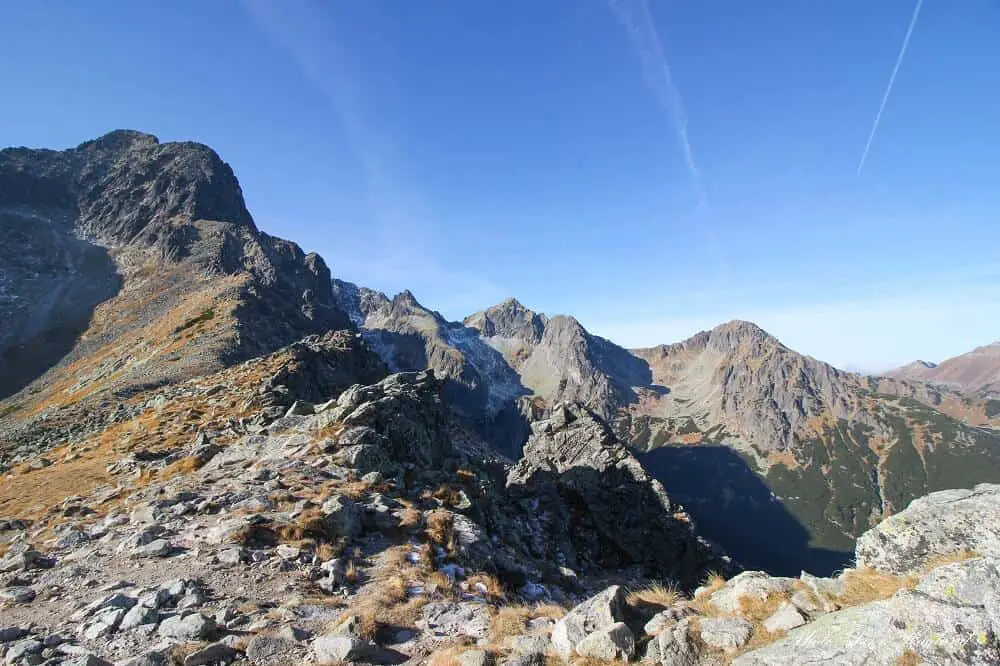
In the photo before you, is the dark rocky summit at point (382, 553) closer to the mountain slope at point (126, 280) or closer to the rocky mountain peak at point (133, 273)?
the mountain slope at point (126, 280)

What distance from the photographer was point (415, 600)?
1288cm

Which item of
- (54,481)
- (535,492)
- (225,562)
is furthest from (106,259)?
(225,562)

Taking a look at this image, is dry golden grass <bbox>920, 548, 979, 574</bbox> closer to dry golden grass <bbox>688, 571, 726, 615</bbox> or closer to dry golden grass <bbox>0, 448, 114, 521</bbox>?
dry golden grass <bbox>688, 571, 726, 615</bbox>

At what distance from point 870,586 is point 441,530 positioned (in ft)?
41.7

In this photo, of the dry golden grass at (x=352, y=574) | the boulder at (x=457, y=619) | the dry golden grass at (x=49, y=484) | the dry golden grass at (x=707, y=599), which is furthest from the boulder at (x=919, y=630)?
the dry golden grass at (x=49, y=484)

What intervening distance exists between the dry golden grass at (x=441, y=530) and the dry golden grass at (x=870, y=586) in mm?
11410

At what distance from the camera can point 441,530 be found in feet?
58.1

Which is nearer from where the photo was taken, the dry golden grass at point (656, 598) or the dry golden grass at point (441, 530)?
the dry golden grass at point (656, 598)

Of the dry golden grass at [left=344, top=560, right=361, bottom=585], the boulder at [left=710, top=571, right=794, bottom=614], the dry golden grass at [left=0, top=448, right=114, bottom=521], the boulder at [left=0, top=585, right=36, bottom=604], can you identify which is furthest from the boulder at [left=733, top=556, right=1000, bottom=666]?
the dry golden grass at [left=0, top=448, right=114, bottom=521]

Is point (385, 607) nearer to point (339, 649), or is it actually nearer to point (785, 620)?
point (339, 649)

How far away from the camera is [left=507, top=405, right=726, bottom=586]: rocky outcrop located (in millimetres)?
41875

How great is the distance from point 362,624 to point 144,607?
4923 millimetres

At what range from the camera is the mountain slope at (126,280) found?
243 feet

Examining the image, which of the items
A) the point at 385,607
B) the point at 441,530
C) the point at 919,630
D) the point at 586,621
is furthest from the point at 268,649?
the point at 919,630
